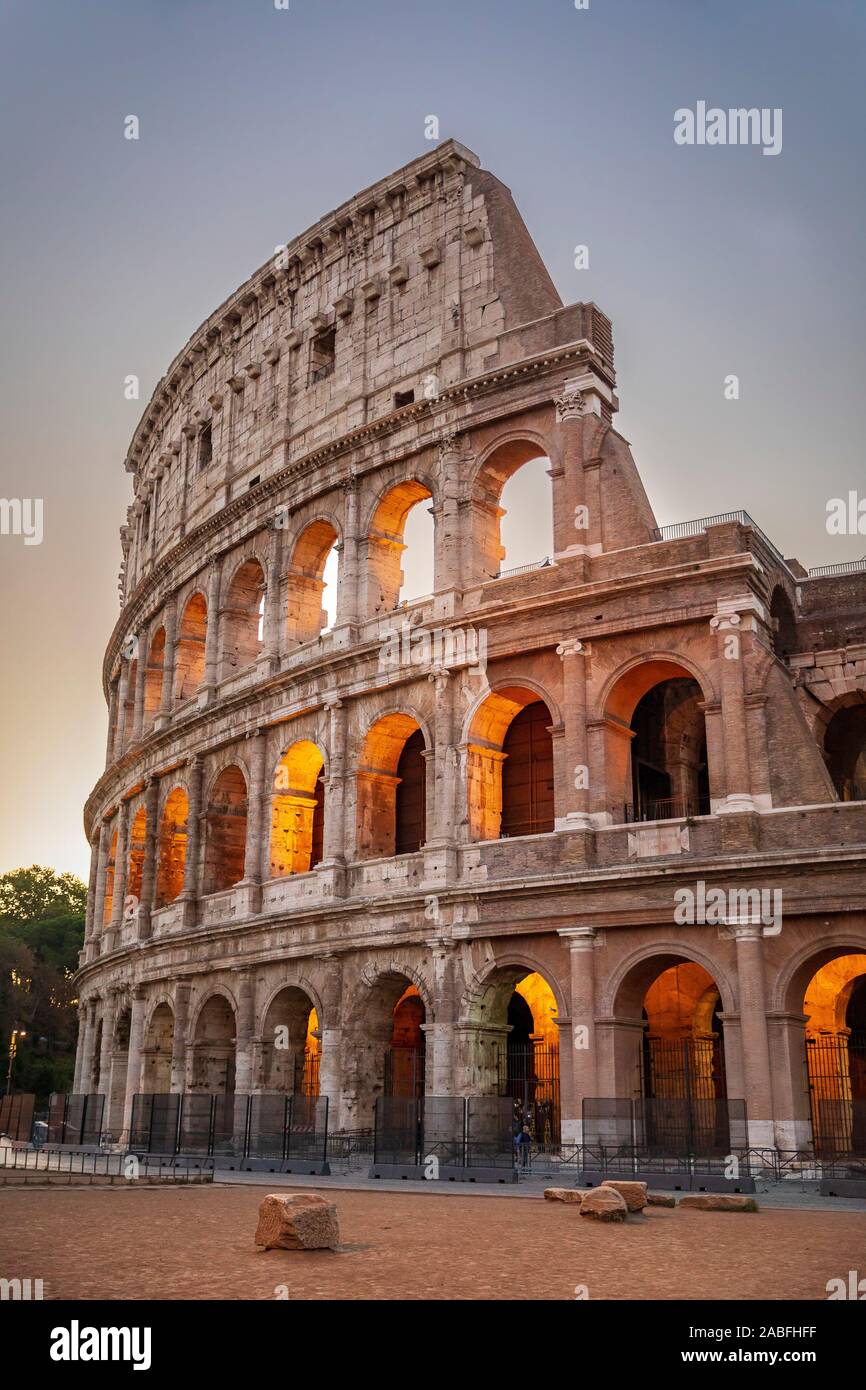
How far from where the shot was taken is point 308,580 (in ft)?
90.9

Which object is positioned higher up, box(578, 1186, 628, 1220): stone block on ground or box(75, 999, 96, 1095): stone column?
box(75, 999, 96, 1095): stone column

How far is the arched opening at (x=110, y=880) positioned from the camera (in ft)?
115

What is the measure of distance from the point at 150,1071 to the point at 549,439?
16679 mm

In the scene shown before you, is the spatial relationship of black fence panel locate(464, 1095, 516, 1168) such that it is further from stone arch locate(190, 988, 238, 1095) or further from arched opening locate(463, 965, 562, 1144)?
stone arch locate(190, 988, 238, 1095)

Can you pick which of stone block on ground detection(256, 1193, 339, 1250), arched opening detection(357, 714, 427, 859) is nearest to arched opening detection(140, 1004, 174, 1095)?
arched opening detection(357, 714, 427, 859)

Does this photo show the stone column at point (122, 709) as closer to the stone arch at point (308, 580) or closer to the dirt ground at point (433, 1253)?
the stone arch at point (308, 580)

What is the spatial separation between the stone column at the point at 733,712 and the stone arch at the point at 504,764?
303 cm

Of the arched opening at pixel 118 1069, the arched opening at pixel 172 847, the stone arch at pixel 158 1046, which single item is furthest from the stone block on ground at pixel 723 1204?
the arched opening at pixel 118 1069

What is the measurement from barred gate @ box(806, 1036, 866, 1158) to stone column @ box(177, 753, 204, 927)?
529 inches

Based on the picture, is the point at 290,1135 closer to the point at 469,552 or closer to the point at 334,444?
the point at 469,552

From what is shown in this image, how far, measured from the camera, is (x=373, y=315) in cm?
2716

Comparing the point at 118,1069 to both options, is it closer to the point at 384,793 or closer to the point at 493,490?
the point at 384,793

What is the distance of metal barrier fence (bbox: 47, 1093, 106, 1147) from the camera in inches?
1086
